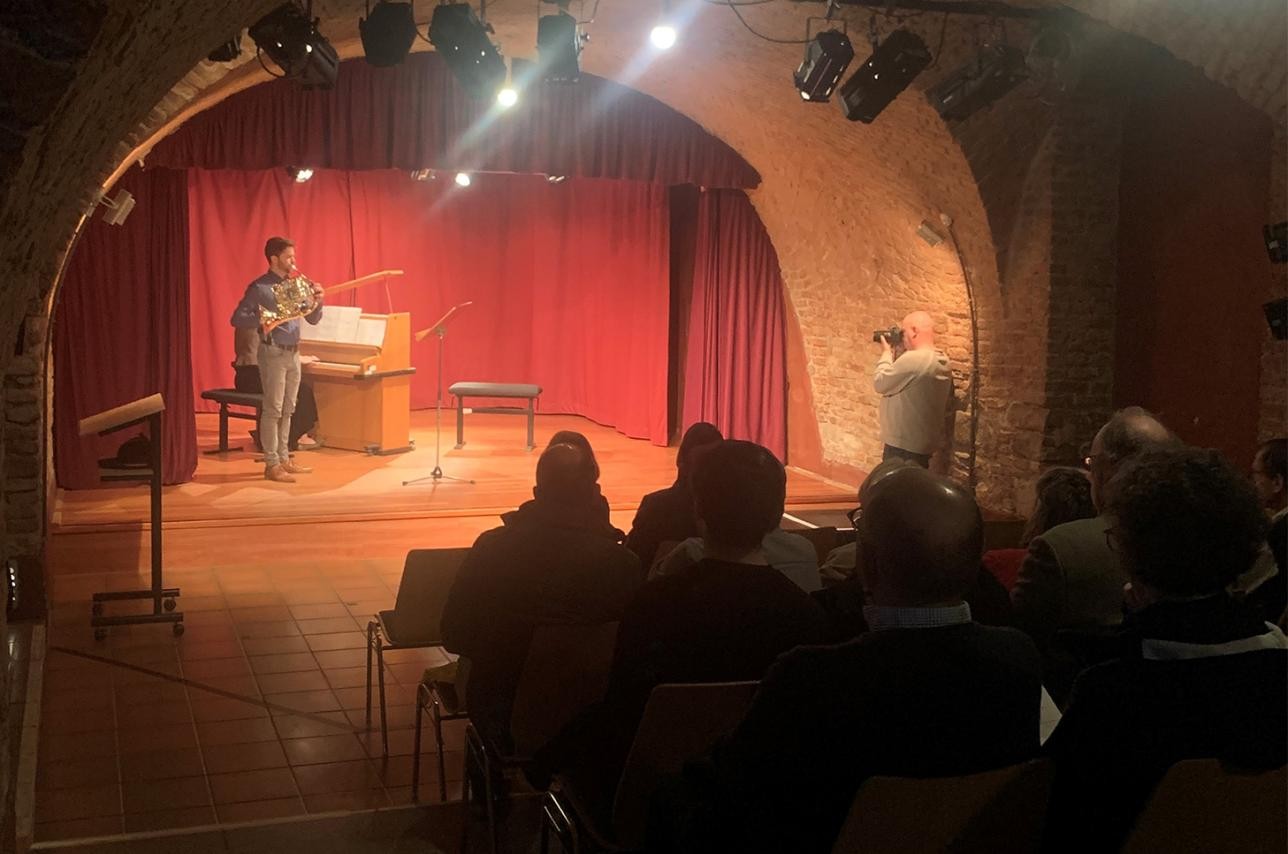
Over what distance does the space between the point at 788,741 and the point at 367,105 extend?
23.8 feet

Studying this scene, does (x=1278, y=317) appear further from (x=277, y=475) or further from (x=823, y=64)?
(x=277, y=475)

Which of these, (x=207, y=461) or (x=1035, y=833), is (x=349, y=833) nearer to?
(x=1035, y=833)

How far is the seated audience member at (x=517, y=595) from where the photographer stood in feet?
10.1

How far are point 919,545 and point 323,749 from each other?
2.92 metres

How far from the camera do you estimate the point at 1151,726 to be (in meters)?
1.82

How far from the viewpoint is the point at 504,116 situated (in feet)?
28.4

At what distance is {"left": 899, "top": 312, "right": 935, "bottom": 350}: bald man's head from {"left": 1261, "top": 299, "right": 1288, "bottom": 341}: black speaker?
297cm

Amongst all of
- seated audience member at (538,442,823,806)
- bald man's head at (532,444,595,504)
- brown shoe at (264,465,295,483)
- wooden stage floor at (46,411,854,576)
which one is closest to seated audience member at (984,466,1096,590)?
bald man's head at (532,444,595,504)

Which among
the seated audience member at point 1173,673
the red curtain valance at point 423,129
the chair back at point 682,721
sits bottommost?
the chair back at point 682,721

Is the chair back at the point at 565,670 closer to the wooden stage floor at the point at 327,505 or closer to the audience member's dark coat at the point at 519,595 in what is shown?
the audience member's dark coat at the point at 519,595

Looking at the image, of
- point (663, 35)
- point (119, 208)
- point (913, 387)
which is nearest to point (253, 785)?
point (663, 35)

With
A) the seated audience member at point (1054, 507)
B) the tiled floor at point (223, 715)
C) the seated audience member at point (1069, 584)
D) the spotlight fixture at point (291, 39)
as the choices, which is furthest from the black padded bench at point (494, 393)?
the seated audience member at point (1069, 584)

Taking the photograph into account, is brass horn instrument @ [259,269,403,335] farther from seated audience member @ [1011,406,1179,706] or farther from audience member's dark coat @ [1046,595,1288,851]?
audience member's dark coat @ [1046,595,1288,851]

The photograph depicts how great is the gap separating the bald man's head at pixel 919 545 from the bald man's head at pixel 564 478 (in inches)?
54.2
